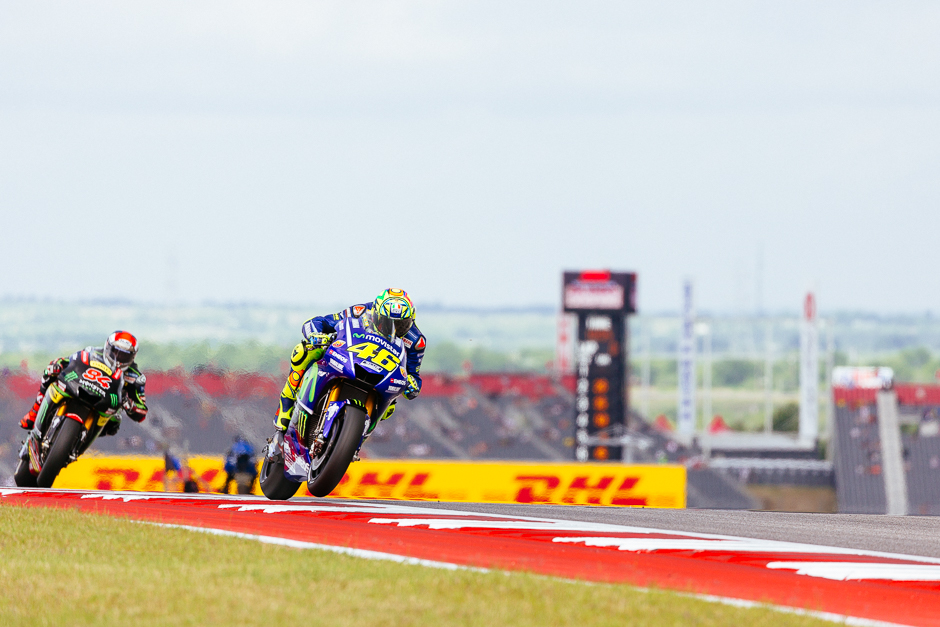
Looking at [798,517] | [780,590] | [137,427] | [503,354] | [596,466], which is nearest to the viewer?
[780,590]

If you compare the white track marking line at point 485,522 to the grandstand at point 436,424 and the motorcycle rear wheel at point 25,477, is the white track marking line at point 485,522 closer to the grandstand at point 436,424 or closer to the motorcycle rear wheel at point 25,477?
the motorcycle rear wheel at point 25,477

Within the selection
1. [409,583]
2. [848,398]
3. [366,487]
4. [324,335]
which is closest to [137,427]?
[848,398]

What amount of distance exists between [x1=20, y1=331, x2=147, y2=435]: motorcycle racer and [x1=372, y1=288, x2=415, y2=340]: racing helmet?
4.71m

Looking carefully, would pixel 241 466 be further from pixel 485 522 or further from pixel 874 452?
pixel 874 452

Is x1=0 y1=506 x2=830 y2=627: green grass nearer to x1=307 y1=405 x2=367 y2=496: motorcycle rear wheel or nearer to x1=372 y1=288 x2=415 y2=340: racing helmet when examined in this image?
x1=307 y1=405 x2=367 y2=496: motorcycle rear wheel

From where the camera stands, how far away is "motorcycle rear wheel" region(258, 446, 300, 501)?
12.6 metres

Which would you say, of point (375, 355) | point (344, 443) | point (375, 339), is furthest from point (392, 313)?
point (344, 443)

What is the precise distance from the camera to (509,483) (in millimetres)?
19844

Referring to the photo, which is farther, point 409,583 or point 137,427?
point 137,427

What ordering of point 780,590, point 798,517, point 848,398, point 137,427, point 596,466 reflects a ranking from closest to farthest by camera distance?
1. point 780,590
2. point 798,517
3. point 596,466
4. point 137,427
5. point 848,398

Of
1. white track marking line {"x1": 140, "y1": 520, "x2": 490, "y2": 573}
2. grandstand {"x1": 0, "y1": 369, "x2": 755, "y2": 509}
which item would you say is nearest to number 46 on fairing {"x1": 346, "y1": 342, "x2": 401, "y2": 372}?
white track marking line {"x1": 140, "y1": 520, "x2": 490, "y2": 573}

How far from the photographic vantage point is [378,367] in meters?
11.3

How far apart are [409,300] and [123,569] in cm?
441

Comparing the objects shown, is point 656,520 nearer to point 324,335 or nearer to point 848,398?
point 324,335
